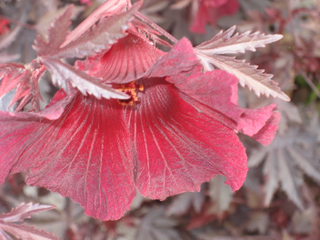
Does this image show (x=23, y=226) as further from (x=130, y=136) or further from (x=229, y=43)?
(x=229, y=43)

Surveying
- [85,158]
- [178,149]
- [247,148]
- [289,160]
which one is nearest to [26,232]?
[85,158]

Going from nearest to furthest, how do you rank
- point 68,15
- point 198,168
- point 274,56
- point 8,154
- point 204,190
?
point 68,15 → point 8,154 → point 198,168 → point 274,56 → point 204,190

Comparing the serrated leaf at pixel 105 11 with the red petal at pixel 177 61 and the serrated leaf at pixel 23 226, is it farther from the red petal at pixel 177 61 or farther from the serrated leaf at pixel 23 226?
the serrated leaf at pixel 23 226

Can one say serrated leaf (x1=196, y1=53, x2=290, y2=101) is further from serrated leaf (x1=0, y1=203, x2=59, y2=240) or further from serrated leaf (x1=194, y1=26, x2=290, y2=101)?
serrated leaf (x1=0, y1=203, x2=59, y2=240)

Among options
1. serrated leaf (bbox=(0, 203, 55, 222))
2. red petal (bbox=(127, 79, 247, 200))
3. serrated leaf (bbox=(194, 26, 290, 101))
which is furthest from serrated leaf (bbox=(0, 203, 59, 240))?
serrated leaf (bbox=(194, 26, 290, 101))

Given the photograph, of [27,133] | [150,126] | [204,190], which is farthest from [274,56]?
[27,133]

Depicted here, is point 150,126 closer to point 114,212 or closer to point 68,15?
point 114,212

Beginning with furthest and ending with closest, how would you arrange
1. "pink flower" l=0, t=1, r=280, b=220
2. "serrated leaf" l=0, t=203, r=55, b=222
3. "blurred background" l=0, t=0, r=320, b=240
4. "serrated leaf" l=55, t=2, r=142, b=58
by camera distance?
"blurred background" l=0, t=0, r=320, b=240, "serrated leaf" l=0, t=203, r=55, b=222, "pink flower" l=0, t=1, r=280, b=220, "serrated leaf" l=55, t=2, r=142, b=58
